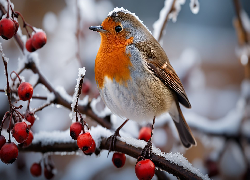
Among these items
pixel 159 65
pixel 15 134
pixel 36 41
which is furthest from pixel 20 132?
pixel 159 65

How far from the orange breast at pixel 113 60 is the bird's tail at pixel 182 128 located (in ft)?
1.85

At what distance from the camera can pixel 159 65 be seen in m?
1.40

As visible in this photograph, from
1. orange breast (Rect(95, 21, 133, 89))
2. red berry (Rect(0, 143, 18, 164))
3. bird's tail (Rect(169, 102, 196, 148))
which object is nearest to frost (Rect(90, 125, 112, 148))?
orange breast (Rect(95, 21, 133, 89))

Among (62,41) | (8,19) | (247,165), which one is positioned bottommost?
(247,165)

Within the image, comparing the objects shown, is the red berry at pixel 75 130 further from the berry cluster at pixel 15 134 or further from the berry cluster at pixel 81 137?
the berry cluster at pixel 15 134

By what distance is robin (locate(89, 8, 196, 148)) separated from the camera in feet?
4.04

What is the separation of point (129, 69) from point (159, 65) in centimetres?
24

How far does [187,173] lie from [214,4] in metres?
6.35

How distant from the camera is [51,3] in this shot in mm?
3662

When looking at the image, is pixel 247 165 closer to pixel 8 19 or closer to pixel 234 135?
pixel 234 135

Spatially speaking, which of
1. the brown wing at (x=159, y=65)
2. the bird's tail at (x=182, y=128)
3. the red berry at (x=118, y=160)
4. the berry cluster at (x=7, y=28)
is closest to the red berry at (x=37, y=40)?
the berry cluster at (x=7, y=28)

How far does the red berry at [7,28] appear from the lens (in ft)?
2.93

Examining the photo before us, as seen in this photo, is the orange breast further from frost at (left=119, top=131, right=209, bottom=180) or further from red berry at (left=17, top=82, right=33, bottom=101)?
red berry at (left=17, top=82, right=33, bottom=101)

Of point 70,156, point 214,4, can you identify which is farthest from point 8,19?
point 214,4
